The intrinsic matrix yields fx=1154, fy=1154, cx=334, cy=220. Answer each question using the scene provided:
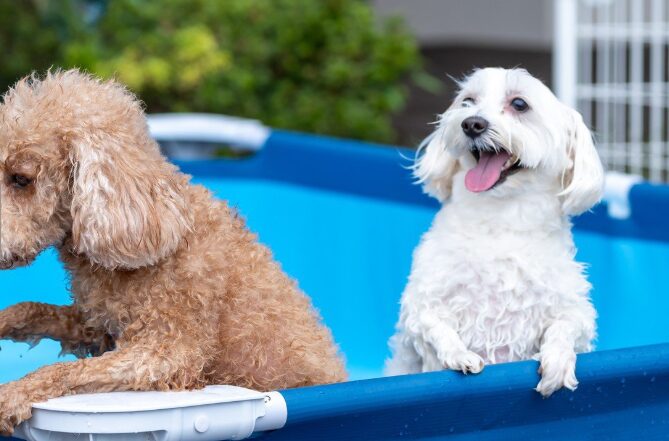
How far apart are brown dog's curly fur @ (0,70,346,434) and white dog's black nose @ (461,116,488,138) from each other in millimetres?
541

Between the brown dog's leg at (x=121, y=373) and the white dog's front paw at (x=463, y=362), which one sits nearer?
the brown dog's leg at (x=121, y=373)

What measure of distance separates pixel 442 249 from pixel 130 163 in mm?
867

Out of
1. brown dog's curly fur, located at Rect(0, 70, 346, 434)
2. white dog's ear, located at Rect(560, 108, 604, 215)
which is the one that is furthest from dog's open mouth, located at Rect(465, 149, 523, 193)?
brown dog's curly fur, located at Rect(0, 70, 346, 434)

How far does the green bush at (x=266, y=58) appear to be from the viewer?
642cm

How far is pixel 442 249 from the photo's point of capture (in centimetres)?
251

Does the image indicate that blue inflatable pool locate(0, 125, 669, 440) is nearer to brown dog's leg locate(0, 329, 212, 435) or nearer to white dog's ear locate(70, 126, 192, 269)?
brown dog's leg locate(0, 329, 212, 435)

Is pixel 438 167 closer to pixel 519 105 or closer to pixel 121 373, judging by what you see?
pixel 519 105

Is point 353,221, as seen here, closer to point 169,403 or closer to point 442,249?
point 442,249

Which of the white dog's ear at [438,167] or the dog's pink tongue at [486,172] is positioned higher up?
the white dog's ear at [438,167]

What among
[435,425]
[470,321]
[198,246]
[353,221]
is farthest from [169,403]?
[353,221]

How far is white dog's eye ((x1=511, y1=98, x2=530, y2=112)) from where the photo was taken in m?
2.46

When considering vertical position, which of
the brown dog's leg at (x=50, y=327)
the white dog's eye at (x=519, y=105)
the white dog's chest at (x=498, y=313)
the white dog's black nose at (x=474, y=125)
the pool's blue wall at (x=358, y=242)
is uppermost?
the pool's blue wall at (x=358, y=242)

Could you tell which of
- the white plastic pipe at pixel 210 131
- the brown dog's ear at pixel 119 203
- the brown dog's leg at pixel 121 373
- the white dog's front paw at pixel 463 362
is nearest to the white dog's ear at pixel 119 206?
the brown dog's ear at pixel 119 203

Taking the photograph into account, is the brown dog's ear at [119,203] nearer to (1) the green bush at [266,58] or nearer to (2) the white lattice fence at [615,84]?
(2) the white lattice fence at [615,84]
